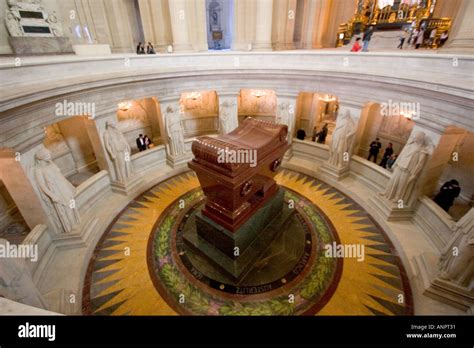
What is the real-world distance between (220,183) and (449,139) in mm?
5499

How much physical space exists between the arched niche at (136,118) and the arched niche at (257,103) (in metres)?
4.30

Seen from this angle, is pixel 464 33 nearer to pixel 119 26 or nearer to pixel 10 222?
pixel 10 222

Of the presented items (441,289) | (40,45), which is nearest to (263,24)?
(40,45)

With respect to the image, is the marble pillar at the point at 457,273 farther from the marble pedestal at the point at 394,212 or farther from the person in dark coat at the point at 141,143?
the person in dark coat at the point at 141,143

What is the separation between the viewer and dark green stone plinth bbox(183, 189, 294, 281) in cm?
447

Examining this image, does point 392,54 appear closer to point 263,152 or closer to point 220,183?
point 263,152

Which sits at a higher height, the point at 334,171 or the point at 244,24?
the point at 244,24

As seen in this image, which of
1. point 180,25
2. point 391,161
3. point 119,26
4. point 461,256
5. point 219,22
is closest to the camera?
point 461,256

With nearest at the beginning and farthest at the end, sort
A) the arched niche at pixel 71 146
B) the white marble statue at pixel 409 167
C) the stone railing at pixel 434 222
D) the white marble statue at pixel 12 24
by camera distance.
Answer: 1. the stone railing at pixel 434 222
2. the white marble statue at pixel 409 167
3. the arched niche at pixel 71 146
4. the white marble statue at pixel 12 24

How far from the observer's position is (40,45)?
31.5 feet

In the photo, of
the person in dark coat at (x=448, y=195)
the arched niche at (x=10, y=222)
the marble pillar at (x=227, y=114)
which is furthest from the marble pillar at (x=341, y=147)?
the arched niche at (x=10, y=222)

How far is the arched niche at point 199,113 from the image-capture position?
11.1 metres

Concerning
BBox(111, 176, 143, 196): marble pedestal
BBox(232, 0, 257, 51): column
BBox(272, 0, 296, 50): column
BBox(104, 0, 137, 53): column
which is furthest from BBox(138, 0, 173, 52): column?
BBox(111, 176, 143, 196): marble pedestal

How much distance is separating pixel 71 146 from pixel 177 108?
397cm
